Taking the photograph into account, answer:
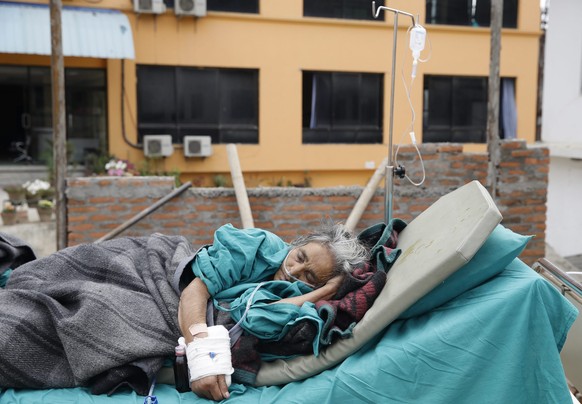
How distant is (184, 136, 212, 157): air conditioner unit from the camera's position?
36.4ft

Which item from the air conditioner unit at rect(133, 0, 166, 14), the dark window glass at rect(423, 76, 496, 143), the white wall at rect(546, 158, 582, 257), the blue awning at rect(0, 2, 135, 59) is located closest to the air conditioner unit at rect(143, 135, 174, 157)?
the blue awning at rect(0, 2, 135, 59)

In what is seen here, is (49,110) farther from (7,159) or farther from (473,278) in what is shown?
(473,278)

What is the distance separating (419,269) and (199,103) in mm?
10020

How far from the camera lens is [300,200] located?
5.46 m

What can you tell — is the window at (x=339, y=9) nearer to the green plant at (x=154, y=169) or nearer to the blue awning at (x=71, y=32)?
the blue awning at (x=71, y=32)

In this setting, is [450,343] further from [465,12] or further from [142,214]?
[465,12]

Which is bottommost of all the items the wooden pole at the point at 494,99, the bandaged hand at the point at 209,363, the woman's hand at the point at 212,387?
the woman's hand at the point at 212,387

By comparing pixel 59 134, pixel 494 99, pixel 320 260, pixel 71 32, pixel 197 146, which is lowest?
pixel 320 260

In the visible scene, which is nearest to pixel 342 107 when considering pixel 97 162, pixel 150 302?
pixel 97 162

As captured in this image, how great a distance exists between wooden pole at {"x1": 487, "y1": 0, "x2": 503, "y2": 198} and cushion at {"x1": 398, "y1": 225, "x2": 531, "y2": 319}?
3758 mm

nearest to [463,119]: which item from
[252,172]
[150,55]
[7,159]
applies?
[252,172]

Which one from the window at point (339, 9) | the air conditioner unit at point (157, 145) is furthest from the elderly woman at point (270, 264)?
the window at point (339, 9)

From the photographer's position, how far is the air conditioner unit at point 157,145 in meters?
10.8

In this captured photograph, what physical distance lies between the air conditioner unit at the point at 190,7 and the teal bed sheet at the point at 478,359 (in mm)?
9671
